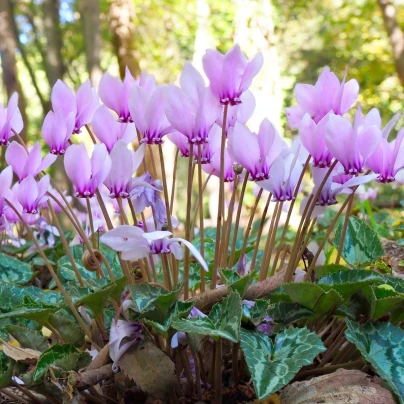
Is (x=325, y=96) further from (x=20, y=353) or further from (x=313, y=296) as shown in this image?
(x=20, y=353)

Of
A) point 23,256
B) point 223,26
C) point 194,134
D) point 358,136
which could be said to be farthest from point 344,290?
point 223,26

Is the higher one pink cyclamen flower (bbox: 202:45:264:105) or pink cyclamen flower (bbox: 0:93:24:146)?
pink cyclamen flower (bbox: 202:45:264:105)

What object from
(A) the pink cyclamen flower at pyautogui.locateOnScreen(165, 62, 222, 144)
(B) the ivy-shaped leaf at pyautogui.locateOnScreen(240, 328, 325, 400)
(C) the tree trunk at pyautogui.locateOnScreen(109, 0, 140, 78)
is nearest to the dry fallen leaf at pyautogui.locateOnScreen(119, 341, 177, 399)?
(B) the ivy-shaped leaf at pyautogui.locateOnScreen(240, 328, 325, 400)

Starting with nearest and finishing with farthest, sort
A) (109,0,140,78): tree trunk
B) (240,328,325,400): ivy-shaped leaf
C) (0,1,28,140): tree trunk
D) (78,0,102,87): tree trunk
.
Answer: (240,328,325,400): ivy-shaped leaf, (0,1,28,140): tree trunk, (109,0,140,78): tree trunk, (78,0,102,87): tree trunk

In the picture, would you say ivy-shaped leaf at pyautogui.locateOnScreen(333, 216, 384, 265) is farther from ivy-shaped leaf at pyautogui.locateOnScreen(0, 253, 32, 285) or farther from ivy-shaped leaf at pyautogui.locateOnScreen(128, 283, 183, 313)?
ivy-shaped leaf at pyautogui.locateOnScreen(0, 253, 32, 285)

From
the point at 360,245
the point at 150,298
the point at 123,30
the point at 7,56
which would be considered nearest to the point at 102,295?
the point at 150,298

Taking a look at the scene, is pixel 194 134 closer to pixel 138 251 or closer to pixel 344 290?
pixel 138 251

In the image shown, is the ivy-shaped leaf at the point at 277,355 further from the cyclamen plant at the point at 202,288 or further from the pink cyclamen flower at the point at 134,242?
the pink cyclamen flower at the point at 134,242
